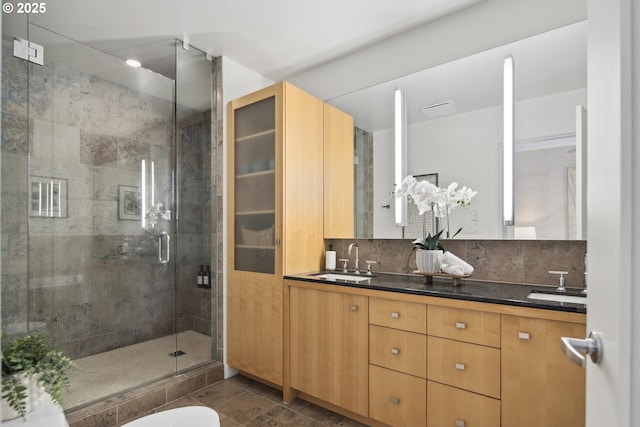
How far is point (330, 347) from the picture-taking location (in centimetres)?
Answer: 216

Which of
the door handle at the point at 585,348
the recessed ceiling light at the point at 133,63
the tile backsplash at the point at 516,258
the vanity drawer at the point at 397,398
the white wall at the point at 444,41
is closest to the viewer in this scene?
→ the door handle at the point at 585,348

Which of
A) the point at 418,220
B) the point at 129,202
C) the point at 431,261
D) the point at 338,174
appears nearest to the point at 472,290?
the point at 431,261

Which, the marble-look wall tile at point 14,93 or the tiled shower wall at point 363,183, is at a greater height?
the marble-look wall tile at point 14,93

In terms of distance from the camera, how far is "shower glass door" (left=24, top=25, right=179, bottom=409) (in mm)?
2307

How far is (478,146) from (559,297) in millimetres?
996

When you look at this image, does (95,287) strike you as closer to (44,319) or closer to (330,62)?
(44,319)

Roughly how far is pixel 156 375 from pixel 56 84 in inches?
87.0

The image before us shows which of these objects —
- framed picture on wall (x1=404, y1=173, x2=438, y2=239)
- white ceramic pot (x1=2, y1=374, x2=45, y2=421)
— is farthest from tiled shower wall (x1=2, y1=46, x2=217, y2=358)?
framed picture on wall (x1=404, y1=173, x2=438, y2=239)

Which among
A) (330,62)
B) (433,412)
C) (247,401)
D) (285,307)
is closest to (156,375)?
(247,401)

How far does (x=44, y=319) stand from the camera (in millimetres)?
2348

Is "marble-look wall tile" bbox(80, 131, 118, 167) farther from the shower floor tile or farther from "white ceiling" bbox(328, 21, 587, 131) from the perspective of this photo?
"white ceiling" bbox(328, 21, 587, 131)

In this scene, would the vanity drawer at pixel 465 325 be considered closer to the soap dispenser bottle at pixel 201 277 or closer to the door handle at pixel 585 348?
the door handle at pixel 585 348

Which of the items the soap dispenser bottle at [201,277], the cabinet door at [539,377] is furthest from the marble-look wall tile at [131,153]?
the cabinet door at [539,377]

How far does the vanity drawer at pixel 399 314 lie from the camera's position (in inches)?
70.6
